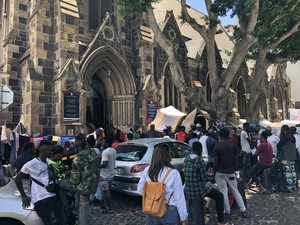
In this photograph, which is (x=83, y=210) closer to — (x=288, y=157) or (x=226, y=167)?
(x=226, y=167)

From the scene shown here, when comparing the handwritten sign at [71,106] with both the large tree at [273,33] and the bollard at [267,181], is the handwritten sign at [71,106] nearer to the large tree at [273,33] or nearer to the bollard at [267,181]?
the large tree at [273,33]

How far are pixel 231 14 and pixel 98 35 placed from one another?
6.44m

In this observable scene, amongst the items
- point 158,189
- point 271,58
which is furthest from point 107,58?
point 158,189

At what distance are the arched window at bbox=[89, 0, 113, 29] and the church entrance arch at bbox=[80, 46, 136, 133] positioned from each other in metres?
2.02

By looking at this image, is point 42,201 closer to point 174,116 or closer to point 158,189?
point 158,189

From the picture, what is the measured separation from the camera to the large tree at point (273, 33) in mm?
11328

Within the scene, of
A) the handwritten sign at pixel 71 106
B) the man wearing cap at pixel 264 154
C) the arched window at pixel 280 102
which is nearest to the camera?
the man wearing cap at pixel 264 154

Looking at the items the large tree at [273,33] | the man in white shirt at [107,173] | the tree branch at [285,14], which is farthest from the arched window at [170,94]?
the man in white shirt at [107,173]

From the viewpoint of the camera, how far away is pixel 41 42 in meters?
12.4

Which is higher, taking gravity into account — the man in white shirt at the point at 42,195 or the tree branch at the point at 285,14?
the tree branch at the point at 285,14

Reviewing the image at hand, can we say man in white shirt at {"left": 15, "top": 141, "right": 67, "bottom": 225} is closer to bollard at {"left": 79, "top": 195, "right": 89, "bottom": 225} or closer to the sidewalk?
bollard at {"left": 79, "top": 195, "right": 89, "bottom": 225}

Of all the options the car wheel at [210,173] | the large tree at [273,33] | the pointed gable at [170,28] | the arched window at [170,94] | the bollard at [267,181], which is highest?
the pointed gable at [170,28]

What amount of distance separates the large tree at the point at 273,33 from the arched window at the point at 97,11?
7515mm

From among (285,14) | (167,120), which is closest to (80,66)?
(167,120)
